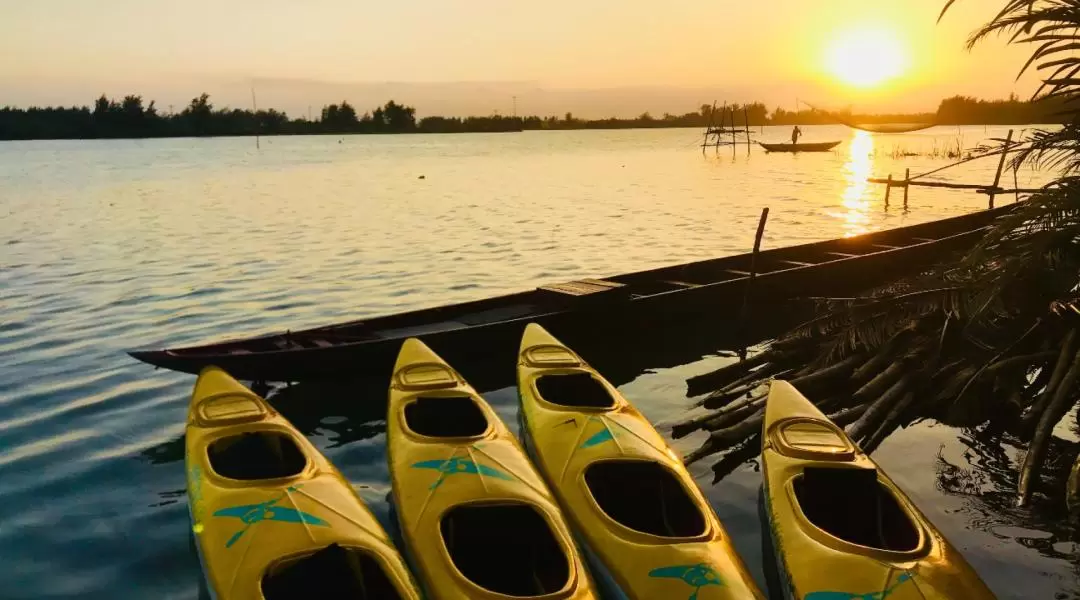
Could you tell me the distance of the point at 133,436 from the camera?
38.2 feet

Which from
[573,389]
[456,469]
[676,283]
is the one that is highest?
[676,283]

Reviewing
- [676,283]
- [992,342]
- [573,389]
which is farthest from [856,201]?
[573,389]

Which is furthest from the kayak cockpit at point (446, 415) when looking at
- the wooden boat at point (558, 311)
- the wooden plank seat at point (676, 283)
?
the wooden plank seat at point (676, 283)

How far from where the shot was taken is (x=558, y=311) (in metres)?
14.1

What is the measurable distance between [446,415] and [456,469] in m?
2.24

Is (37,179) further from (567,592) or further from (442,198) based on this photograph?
(567,592)

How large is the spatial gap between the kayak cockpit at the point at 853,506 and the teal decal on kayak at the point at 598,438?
2.00 m

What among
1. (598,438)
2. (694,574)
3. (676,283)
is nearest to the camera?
(694,574)

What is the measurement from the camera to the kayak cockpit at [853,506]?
6.81 meters

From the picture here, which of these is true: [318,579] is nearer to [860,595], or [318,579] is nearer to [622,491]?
[622,491]

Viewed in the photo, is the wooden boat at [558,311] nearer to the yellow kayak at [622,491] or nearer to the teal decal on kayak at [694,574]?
the yellow kayak at [622,491]

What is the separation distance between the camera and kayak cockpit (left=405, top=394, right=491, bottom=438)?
30.9 feet

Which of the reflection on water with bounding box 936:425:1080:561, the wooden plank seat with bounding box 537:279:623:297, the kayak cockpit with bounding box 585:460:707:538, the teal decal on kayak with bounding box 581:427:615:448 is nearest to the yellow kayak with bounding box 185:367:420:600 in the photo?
the kayak cockpit with bounding box 585:460:707:538

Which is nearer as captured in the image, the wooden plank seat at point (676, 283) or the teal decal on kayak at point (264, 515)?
the teal decal on kayak at point (264, 515)
